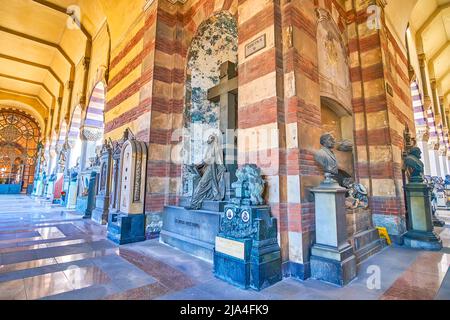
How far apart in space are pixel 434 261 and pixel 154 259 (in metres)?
4.72

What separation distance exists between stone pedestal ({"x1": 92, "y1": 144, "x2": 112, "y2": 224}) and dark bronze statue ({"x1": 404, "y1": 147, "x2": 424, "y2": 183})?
834 centimetres

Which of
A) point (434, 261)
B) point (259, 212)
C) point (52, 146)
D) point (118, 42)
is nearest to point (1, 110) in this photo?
point (52, 146)

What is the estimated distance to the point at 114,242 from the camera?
496 centimetres

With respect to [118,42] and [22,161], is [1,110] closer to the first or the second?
[22,161]

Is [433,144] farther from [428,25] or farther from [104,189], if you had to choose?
[104,189]

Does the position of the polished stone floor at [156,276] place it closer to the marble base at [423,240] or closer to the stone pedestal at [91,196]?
the marble base at [423,240]

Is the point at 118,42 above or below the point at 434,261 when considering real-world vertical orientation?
above

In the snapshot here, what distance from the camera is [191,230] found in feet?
14.4

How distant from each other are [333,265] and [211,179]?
2591 mm

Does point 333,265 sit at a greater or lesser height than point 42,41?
lesser

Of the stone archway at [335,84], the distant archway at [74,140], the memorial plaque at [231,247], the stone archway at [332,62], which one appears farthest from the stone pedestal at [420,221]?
the distant archway at [74,140]

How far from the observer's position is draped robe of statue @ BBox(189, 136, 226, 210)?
4.54 m

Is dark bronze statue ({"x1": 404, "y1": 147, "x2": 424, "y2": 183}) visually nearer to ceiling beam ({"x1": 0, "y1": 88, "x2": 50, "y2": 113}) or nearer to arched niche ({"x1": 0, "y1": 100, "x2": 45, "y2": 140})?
ceiling beam ({"x1": 0, "y1": 88, "x2": 50, "y2": 113})

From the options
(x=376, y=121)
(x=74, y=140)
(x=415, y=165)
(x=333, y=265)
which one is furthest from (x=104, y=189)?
(x=415, y=165)
